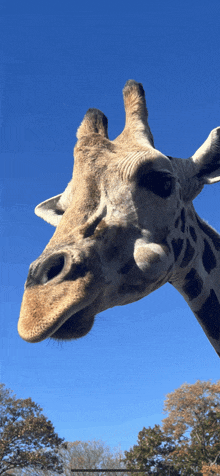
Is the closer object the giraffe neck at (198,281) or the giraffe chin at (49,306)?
the giraffe chin at (49,306)

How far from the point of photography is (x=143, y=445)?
107ft

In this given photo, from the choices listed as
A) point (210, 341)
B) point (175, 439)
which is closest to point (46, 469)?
point (175, 439)

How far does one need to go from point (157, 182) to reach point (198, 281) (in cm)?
116

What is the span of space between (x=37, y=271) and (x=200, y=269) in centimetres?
194

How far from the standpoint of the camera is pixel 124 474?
110 ft

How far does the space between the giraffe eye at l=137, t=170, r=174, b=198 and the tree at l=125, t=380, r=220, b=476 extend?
30131 millimetres

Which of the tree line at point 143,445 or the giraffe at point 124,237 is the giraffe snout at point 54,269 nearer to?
the giraffe at point 124,237

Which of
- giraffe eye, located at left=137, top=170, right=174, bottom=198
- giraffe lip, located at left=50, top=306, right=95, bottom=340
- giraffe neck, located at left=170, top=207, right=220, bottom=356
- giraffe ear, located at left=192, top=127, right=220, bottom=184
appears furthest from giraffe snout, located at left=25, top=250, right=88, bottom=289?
giraffe ear, located at left=192, top=127, right=220, bottom=184

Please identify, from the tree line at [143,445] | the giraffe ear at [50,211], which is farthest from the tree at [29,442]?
the giraffe ear at [50,211]

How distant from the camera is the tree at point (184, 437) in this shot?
99.7ft

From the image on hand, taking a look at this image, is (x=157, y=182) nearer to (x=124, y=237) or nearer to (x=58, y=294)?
(x=124, y=237)

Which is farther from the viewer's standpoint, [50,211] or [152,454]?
[152,454]

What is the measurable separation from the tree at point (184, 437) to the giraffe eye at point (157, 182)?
30.1m

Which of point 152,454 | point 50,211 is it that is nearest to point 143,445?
point 152,454
